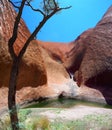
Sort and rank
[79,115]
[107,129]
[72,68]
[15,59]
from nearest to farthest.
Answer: [15,59], [107,129], [79,115], [72,68]

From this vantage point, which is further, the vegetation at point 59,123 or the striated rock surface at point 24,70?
the striated rock surface at point 24,70

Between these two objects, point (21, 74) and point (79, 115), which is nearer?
point (79, 115)

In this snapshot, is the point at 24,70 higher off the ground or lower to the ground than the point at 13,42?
lower

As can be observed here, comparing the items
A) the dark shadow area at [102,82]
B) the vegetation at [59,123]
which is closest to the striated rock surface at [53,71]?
the dark shadow area at [102,82]

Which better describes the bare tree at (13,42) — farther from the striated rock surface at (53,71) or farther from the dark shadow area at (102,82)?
the dark shadow area at (102,82)

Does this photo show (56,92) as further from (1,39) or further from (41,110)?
(41,110)

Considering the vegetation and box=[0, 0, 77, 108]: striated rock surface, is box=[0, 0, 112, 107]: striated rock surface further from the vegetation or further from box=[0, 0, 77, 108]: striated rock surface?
the vegetation

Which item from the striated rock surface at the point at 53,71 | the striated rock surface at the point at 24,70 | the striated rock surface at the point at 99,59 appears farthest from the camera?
the striated rock surface at the point at 99,59

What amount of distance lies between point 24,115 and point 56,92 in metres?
6.25

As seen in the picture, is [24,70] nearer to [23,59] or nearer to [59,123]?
[23,59]

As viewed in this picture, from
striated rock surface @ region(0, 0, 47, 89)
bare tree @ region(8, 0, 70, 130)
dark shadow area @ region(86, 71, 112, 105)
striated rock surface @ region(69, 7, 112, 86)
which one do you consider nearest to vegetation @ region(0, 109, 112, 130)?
bare tree @ region(8, 0, 70, 130)

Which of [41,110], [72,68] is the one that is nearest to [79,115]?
[41,110]

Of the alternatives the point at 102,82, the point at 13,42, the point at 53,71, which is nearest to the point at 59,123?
the point at 13,42

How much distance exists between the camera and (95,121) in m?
10.2
